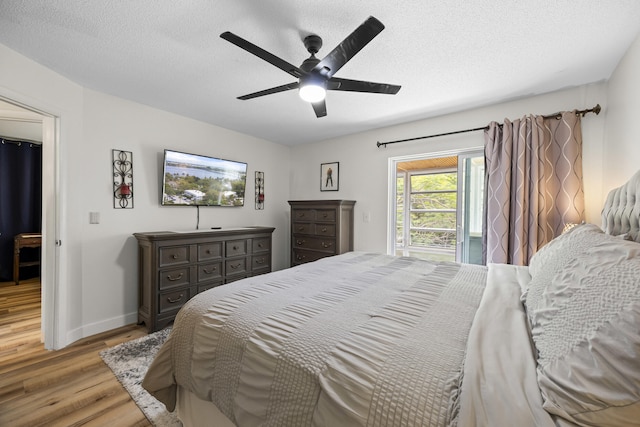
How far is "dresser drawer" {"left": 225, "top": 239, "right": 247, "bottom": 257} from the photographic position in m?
3.27

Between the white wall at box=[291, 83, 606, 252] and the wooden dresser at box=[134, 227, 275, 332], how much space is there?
5.40ft

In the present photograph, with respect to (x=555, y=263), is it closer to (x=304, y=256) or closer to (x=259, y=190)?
(x=304, y=256)

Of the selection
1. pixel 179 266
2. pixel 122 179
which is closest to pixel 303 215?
pixel 179 266

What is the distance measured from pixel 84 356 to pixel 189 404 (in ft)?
5.15

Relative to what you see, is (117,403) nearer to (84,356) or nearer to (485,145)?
(84,356)

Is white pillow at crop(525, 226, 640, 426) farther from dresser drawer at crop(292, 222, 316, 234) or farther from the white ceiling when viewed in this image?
dresser drawer at crop(292, 222, 316, 234)

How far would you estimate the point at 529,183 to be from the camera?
2.56 meters

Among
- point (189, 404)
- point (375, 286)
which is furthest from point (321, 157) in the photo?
point (189, 404)

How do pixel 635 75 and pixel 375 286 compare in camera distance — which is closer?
pixel 375 286

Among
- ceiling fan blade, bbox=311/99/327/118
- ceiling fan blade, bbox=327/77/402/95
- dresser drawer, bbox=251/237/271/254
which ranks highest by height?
ceiling fan blade, bbox=327/77/402/95

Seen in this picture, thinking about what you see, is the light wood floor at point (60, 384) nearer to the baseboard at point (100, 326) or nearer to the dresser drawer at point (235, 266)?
the baseboard at point (100, 326)

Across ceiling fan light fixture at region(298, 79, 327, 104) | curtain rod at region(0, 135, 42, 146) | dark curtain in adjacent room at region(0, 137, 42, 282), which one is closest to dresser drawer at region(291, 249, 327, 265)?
ceiling fan light fixture at region(298, 79, 327, 104)

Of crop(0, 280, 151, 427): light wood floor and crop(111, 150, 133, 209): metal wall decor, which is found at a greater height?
crop(111, 150, 133, 209): metal wall decor

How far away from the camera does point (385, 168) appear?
3658mm
